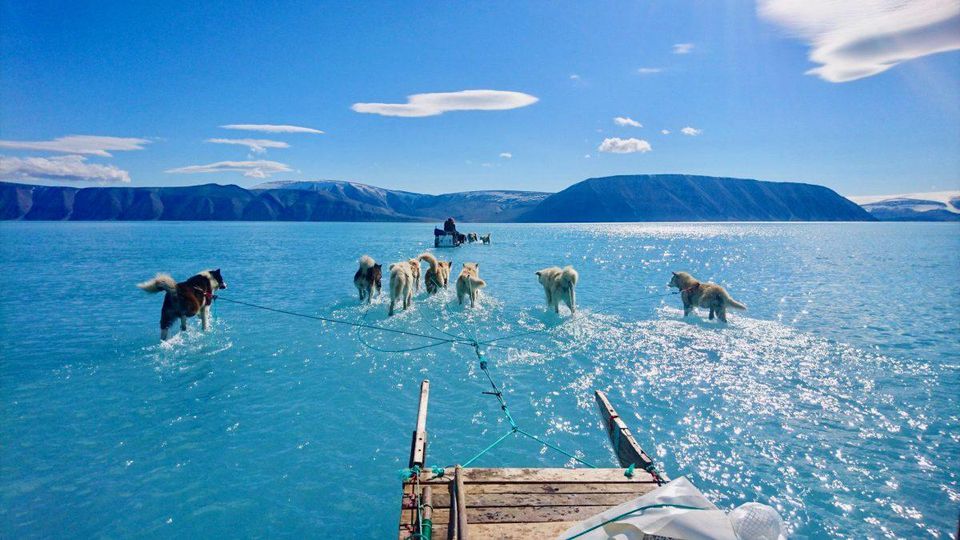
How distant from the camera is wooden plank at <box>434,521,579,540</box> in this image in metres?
4.79

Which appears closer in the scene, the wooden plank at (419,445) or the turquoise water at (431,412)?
the wooden plank at (419,445)

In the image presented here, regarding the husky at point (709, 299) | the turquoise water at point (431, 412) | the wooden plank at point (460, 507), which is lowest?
the turquoise water at point (431, 412)

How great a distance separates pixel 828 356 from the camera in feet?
44.9

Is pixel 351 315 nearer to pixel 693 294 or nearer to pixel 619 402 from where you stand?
pixel 619 402

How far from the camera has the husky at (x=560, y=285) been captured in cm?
1745

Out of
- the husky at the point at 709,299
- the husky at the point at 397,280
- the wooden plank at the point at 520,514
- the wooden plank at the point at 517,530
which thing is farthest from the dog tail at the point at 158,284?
the husky at the point at 709,299

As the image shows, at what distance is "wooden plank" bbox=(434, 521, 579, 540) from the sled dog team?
12892 mm

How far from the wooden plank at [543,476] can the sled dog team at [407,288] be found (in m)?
11.6

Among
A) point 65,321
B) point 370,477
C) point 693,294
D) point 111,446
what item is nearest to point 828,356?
point 693,294

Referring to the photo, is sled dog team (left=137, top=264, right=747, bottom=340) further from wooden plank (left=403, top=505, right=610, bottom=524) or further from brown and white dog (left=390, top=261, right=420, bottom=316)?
wooden plank (left=403, top=505, right=610, bottom=524)

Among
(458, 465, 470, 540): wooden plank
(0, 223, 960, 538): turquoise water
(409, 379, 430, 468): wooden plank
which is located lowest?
(0, 223, 960, 538): turquoise water

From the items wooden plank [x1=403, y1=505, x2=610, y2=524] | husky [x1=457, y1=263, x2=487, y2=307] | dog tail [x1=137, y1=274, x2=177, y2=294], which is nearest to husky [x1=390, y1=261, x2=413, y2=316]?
husky [x1=457, y1=263, x2=487, y2=307]

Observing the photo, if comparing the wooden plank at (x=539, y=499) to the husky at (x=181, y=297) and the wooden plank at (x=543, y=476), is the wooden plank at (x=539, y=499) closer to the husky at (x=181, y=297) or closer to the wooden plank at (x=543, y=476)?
the wooden plank at (x=543, y=476)

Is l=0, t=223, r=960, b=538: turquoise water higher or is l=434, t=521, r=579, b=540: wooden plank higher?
l=434, t=521, r=579, b=540: wooden plank
